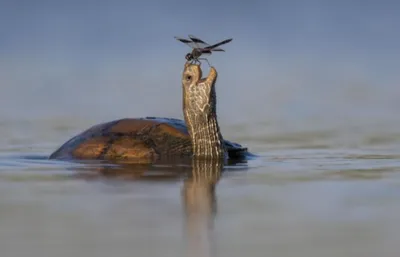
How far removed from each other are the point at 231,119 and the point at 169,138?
411 centimetres

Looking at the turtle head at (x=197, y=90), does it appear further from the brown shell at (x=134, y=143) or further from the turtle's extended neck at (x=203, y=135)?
the brown shell at (x=134, y=143)

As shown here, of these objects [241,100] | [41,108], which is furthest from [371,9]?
[41,108]

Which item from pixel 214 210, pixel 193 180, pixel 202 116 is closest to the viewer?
pixel 214 210

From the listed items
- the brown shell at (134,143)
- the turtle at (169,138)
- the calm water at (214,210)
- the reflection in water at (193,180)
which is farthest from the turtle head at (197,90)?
the calm water at (214,210)

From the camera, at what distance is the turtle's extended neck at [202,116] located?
29.6 ft

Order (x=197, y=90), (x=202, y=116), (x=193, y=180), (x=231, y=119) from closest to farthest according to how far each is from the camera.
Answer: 1. (x=193, y=180)
2. (x=197, y=90)
3. (x=202, y=116)
4. (x=231, y=119)

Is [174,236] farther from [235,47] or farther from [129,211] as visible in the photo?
[235,47]

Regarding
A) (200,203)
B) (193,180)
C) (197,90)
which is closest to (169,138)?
(197,90)

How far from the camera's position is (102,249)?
473 cm

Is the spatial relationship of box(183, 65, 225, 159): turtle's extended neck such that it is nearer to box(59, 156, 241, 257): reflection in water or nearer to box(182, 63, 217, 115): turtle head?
box(182, 63, 217, 115): turtle head

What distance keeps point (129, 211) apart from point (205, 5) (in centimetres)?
1517

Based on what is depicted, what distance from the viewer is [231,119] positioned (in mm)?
13305

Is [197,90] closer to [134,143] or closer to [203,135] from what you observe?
[203,135]

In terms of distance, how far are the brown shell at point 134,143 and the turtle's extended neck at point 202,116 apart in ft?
0.34
